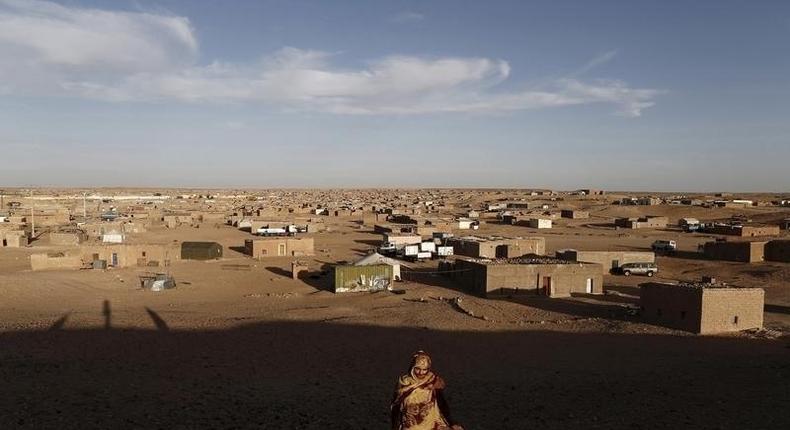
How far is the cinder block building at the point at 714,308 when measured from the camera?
74.4ft

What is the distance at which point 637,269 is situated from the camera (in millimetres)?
38750

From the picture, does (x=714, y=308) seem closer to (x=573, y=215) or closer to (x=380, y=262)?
(x=380, y=262)

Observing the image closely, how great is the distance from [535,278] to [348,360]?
44.5 ft

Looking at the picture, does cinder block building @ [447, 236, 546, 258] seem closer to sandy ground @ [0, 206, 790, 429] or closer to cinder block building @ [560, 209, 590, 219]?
sandy ground @ [0, 206, 790, 429]

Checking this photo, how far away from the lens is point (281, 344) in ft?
69.7

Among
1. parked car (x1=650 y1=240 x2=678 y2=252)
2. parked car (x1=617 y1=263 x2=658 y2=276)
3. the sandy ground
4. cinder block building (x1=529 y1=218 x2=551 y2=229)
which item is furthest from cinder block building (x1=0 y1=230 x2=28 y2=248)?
cinder block building (x1=529 y1=218 x2=551 y2=229)

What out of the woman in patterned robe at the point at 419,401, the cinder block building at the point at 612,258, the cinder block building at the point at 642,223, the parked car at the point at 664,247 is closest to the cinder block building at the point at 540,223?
the cinder block building at the point at 642,223

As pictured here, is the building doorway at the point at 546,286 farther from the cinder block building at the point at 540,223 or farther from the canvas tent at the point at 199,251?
the cinder block building at the point at 540,223

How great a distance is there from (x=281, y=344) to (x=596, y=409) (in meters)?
10.6

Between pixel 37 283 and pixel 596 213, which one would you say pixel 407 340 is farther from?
pixel 596 213

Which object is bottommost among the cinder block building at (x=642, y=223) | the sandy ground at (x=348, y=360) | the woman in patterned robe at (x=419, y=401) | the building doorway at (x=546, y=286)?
the sandy ground at (x=348, y=360)

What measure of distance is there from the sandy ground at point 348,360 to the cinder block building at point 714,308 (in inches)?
24.6

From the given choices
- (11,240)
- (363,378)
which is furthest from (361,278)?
(11,240)

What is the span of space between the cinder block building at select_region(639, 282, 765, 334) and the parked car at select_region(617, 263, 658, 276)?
15.2 metres
